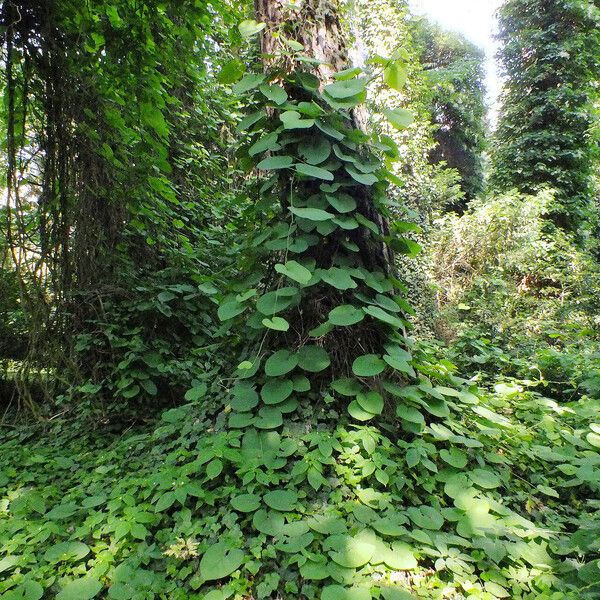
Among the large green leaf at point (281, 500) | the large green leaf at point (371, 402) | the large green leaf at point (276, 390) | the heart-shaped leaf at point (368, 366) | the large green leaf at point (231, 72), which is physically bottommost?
the large green leaf at point (281, 500)

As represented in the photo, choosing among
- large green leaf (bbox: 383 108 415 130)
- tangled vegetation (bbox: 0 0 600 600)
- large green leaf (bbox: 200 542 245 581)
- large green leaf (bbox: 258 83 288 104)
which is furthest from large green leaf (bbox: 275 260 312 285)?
large green leaf (bbox: 200 542 245 581)

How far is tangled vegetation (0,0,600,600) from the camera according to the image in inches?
52.0

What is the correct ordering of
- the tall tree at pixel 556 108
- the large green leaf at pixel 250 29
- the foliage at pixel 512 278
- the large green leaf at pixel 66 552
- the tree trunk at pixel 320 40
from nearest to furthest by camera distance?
the large green leaf at pixel 66 552 → the large green leaf at pixel 250 29 → the tree trunk at pixel 320 40 → the foliage at pixel 512 278 → the tall tree at pixel 556 108

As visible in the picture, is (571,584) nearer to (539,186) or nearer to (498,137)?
(539,186)

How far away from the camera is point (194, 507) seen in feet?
5.08

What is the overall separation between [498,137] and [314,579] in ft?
35.0

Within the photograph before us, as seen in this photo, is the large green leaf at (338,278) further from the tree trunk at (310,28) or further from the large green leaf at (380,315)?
the tree trunk at (310,28)

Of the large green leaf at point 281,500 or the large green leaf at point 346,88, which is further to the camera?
the large green leaf at point 346,88

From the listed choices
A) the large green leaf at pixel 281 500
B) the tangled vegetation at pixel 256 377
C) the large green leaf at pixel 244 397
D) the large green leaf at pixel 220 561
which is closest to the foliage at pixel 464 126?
the tangled vegetation at pixel 256 377

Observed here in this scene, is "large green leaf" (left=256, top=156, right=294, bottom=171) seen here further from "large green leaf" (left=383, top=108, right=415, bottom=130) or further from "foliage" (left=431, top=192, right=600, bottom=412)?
"foliage" (left=431, top=192, right=600, bottom=412)

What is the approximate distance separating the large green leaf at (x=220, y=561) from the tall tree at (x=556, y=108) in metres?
9.00

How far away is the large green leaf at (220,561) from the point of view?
1.25 metres

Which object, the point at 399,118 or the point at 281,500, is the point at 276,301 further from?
the point at 399,118

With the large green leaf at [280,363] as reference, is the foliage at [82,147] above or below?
above
